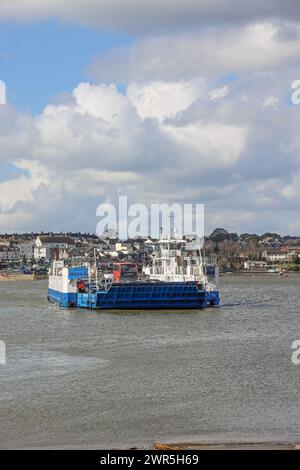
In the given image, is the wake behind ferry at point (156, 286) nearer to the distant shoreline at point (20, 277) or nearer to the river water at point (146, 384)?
the river water at point (146, 384)

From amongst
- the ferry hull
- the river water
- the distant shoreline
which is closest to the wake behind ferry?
the ferry hull

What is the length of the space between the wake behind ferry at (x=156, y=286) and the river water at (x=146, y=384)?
966 cm

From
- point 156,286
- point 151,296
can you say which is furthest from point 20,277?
point 151,296

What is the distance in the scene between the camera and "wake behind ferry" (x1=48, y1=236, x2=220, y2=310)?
201 ft

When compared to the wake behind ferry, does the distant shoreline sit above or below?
below

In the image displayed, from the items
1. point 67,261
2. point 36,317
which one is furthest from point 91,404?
point 67,261

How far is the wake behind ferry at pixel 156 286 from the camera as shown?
6134 cm

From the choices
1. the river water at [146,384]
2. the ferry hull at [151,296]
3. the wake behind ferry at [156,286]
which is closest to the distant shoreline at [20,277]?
the wake behind ferry at [156,286]

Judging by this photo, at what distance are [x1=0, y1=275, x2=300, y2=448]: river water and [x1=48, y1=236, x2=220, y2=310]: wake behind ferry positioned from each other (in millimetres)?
9663

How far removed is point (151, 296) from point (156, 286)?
2.98 ft

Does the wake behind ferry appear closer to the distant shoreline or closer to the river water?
the river water

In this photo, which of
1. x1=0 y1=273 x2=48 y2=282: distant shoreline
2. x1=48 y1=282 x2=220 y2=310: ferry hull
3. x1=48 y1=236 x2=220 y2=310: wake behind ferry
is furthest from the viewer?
x1=0 y1=273 x2=48 y2=282: distant shoreline
